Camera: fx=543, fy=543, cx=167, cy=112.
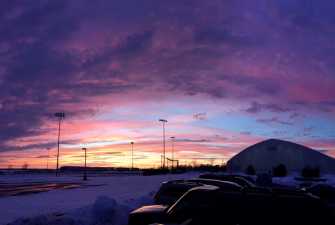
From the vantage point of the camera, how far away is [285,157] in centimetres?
11588

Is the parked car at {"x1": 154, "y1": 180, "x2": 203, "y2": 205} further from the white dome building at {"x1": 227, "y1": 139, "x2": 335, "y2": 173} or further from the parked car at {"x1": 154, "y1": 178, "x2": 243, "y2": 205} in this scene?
the white dome building at {"x1": 227, "y1": 139, "x2": 335, "y2": 173}

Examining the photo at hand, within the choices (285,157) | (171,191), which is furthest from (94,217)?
(285,157)

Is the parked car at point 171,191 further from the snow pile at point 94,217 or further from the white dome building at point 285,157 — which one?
the white dome building at point 285,157

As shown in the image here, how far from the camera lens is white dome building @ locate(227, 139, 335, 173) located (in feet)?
377

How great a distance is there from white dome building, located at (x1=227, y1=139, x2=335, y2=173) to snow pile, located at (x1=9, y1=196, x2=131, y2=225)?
9886cm

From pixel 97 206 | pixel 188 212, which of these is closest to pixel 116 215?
pixel 97 206

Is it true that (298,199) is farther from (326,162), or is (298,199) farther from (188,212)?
(326,162)

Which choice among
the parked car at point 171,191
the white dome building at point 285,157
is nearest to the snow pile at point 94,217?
the parked car at point 171,191

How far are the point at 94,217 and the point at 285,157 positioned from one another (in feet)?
338

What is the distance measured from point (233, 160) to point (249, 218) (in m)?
118

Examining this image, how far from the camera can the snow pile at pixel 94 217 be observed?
627 inches

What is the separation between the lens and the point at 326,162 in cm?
11638

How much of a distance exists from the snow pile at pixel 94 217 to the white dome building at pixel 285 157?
9886cm

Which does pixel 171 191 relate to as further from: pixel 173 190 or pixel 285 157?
pixel 285 157
